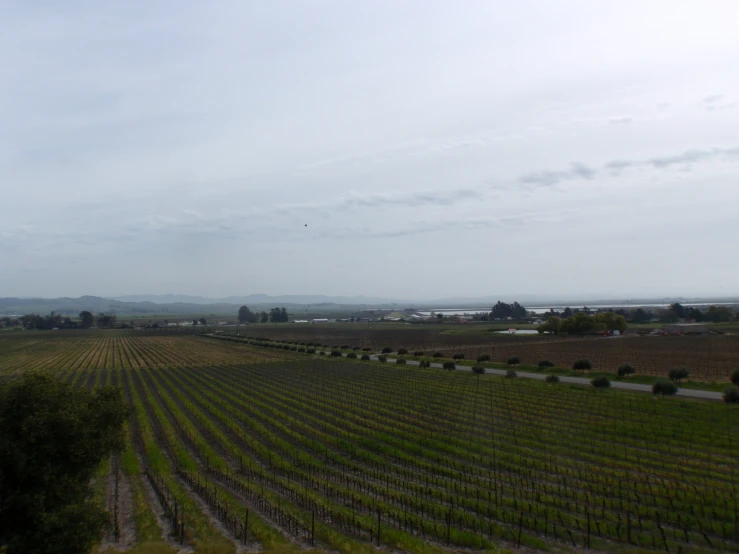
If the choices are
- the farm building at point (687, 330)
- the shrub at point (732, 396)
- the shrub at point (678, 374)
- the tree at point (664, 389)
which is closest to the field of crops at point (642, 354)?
the shrub at point (678, 374)

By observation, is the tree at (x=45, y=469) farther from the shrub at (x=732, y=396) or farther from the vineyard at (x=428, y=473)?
the shrub at (x=732, y=396)

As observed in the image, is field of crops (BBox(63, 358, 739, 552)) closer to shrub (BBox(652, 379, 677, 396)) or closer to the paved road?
shrub (BBox(652, 379, 677, 396))

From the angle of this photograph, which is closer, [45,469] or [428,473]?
[45,469]

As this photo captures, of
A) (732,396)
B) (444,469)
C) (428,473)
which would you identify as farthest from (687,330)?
(428,473)

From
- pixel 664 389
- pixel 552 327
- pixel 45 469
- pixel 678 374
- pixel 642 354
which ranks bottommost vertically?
pixel 642 354

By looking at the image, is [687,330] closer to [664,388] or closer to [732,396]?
[664,388]

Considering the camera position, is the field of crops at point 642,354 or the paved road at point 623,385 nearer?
the paved road at point 623,385
